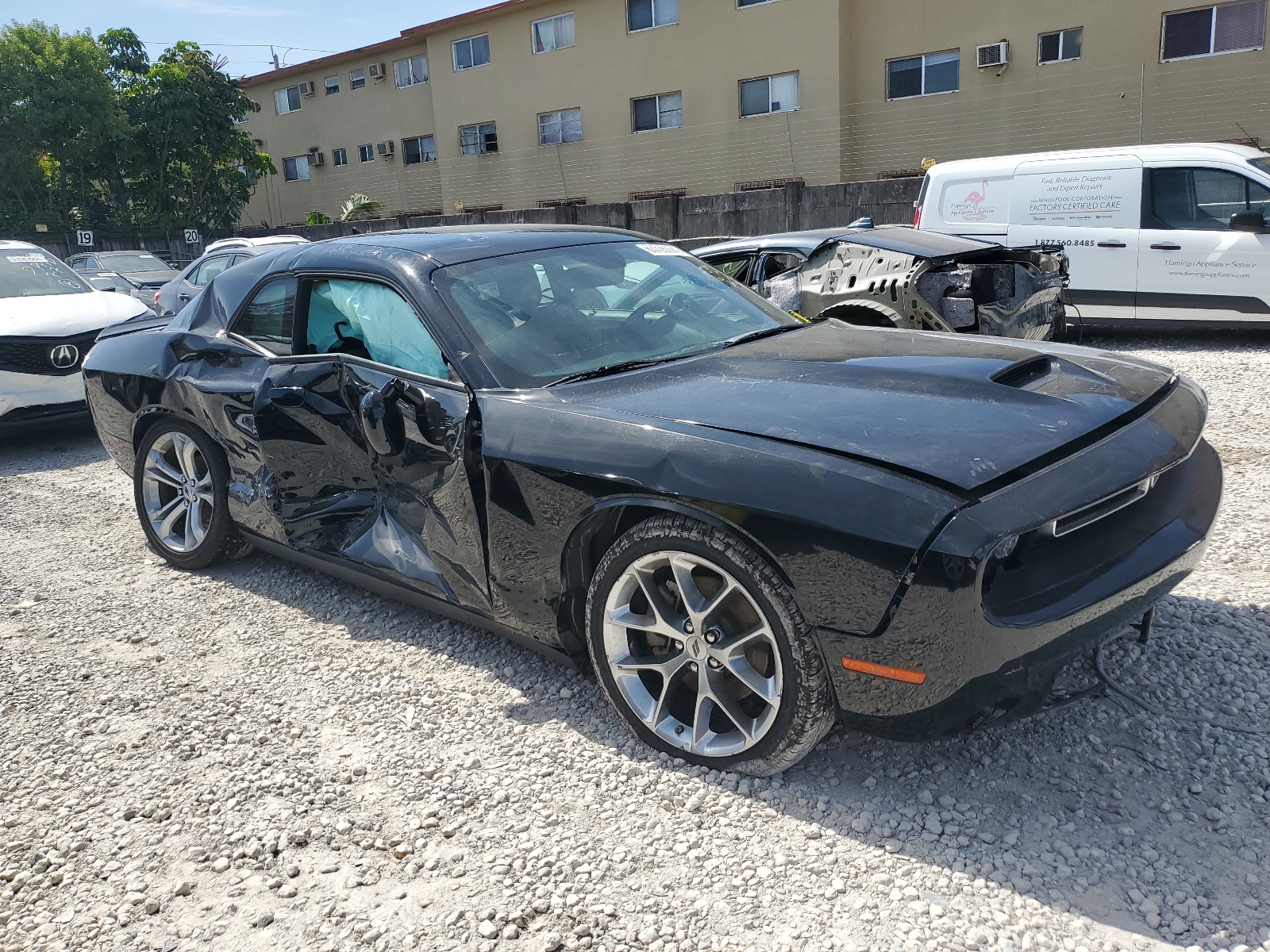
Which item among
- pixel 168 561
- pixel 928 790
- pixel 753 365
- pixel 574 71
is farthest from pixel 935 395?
pixel 574 71

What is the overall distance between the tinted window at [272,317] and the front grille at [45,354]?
410 centimetres

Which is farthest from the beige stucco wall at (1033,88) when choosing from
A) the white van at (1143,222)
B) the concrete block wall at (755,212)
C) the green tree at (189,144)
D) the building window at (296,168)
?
the green tree at (189,144)

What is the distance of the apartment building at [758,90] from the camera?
17.1m

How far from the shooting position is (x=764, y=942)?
2.12 meters

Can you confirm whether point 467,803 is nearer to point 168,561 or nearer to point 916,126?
point 168,561

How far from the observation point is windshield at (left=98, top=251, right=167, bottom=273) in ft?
59.1

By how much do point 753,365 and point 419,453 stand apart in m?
1.14

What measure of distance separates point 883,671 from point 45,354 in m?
7.41

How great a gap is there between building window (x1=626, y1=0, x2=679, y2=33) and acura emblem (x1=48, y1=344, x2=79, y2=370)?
1780 centimetres

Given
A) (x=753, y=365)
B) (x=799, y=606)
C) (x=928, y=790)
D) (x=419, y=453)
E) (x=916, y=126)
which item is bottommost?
(x=928, y=790)

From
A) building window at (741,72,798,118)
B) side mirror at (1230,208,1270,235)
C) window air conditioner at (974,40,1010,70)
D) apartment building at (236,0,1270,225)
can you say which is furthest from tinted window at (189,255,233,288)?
window air conditioner at (974,40,1010,70)

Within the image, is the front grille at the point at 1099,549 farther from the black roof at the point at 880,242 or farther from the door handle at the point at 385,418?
the black roof at the point at 880,242

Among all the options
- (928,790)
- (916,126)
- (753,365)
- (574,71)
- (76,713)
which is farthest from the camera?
(574,71)

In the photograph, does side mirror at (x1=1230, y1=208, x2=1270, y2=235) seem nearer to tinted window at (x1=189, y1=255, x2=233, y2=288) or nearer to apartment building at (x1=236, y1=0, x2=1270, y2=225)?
apartment building at (x1=236, y1=0, x2=1270, y2=225)
